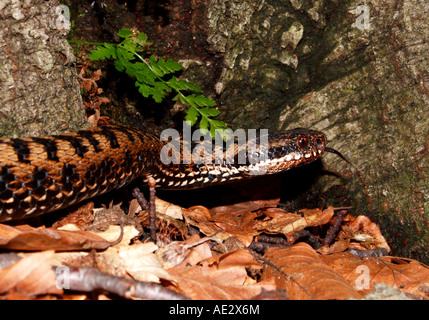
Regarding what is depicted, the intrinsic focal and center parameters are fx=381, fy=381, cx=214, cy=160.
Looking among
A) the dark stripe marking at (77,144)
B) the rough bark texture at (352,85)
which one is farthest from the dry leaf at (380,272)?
the dark stripe marking at (77,144)

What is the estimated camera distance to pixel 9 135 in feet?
15.6

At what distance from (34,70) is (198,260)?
3.15 m

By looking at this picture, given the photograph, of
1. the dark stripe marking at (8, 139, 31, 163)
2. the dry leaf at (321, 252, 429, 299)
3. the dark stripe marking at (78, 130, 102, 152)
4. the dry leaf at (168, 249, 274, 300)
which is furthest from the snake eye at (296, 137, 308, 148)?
the dark stripe marking at (8, 139, 31, 163)

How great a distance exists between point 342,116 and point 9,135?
14.9ft

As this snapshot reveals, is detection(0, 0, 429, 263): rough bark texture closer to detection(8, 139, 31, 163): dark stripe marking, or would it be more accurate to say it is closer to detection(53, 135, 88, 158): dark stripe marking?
detection(53, 135, 88, 158): dark stripe marking

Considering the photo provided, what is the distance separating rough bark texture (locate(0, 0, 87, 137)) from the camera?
15.0 ft

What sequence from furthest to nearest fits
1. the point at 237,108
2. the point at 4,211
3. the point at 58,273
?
the point at 237,108
the point at 4,211
the point at 58,273

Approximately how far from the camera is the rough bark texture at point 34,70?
15.0 feet

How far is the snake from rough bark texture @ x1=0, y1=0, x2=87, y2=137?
423 mm

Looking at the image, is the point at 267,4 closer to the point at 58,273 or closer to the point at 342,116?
the point at 342,116

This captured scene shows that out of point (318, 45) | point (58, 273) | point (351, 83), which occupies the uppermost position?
→ point (318, 45)

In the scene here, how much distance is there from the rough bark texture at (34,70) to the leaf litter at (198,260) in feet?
4.36
